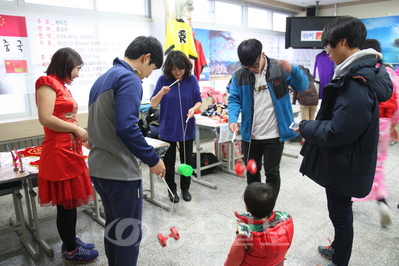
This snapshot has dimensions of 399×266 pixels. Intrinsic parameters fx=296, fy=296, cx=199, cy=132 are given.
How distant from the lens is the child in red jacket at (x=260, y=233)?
1212 mm

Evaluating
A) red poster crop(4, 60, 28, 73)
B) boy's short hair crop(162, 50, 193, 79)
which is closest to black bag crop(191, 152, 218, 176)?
boy's short hair crop(162, 50, 193, 79)

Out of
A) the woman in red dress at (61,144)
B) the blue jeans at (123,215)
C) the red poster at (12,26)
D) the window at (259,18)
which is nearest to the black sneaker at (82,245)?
the woman in red dress at (61,144)

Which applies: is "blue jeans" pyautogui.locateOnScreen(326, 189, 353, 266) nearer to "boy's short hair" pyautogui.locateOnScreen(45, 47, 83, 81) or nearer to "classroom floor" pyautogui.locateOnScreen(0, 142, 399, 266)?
"classroom floor" pyautogui.locateOnScreen(0, 142, 399, 266)

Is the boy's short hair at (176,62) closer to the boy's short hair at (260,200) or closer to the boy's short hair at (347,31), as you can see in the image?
the boy's short hair at (347,31)

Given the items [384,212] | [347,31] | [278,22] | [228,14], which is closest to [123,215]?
[347,31]

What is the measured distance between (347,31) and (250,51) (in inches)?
24.8

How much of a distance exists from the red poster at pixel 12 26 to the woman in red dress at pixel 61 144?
217 centimetres

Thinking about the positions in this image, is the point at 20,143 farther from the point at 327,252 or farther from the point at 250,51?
the point at 327,252

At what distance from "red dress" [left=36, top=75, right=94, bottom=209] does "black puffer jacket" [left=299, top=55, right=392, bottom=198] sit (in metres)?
1.34

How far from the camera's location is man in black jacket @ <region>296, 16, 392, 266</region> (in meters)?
1.34

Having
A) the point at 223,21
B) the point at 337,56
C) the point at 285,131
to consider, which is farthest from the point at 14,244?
the point at 223,21

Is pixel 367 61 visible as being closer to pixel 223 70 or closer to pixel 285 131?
pixel 285 131

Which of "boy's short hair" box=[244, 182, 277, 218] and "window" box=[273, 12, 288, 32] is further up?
"window" box=[273, 12, 288, 32]

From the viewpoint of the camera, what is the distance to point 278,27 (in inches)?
283
